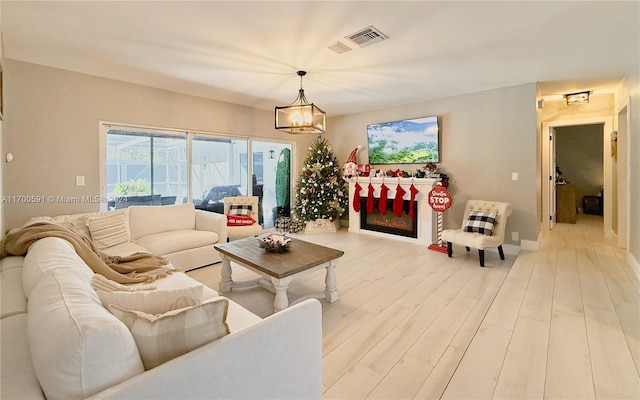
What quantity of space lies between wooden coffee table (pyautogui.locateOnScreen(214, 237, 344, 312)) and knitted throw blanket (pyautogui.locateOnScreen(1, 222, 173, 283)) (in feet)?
2.08

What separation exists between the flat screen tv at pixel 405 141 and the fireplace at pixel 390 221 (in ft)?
2.85

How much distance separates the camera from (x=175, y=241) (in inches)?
136

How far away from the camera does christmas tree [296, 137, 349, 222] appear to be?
6012 mm

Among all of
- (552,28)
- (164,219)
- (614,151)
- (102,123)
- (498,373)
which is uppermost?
(552,28)

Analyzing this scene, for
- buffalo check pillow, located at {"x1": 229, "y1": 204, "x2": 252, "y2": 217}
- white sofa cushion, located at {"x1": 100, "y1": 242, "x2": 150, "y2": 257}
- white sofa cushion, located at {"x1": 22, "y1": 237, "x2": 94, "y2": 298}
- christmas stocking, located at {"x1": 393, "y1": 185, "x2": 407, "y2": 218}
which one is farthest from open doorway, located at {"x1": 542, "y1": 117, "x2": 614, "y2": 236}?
white sofa cushion, located at {"x1": 22, "y1": 237, "x2": 94, "y2": 298}

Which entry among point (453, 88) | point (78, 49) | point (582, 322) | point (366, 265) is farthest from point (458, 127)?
point (78, 49)

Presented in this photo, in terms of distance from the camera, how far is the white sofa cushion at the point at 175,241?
3.32 metres

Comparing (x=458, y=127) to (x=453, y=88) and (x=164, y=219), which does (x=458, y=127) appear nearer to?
(x=453, y=88)

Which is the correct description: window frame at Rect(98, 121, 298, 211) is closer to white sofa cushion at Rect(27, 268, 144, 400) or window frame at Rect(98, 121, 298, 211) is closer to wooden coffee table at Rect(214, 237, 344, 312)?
wooden coffee table at Rect(214, 237, 344, 312)

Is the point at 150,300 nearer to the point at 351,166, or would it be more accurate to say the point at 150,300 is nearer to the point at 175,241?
the point at 175,241

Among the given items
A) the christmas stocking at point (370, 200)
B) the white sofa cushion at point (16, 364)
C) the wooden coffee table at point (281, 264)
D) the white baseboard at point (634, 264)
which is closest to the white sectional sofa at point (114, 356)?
the white sofa cushion at point (16, 364)

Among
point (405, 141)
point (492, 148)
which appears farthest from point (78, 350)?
point (405, 141)

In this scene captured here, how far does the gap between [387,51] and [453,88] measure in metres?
1.97

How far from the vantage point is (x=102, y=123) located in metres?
3.87
